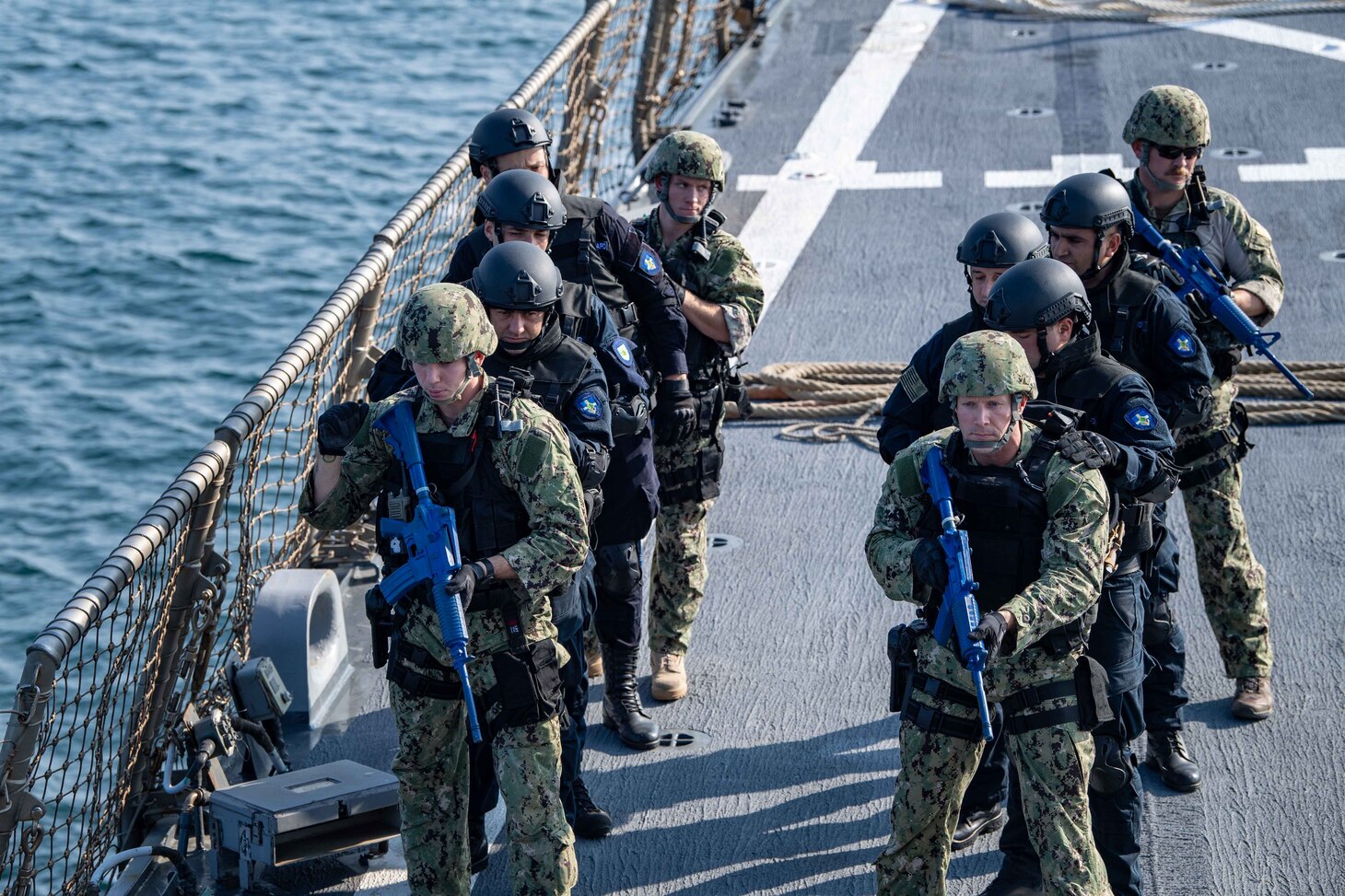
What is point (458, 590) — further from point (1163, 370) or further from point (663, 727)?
point (1163, 370)

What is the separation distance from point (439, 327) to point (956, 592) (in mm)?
1511

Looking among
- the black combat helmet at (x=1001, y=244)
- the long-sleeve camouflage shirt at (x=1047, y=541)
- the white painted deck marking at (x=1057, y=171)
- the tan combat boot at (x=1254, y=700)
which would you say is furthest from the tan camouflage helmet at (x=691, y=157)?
the white painted deck marking at (x=1057, y=171)

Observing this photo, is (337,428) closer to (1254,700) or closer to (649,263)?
(649,263)

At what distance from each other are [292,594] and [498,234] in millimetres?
1582

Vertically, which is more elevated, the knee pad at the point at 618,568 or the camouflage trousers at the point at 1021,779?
the camouflage trousers at the point at 1021,779

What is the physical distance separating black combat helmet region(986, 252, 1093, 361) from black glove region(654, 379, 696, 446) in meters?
1.45

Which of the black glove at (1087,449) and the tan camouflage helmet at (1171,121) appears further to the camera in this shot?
the tan camouflage helmet at (1171,121)

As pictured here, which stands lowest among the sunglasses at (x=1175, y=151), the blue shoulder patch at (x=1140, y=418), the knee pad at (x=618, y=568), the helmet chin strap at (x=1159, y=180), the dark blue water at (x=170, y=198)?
the dark blue water at (x=170, y=198)

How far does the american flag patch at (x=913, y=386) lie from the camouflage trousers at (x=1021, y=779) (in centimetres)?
90

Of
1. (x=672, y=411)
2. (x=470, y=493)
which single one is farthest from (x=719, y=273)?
(x=470, y=493)

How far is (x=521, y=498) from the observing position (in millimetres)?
4797

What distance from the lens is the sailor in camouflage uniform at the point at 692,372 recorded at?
628cm

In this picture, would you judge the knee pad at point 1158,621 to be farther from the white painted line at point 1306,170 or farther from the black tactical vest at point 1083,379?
the white painted line at point 1306,170

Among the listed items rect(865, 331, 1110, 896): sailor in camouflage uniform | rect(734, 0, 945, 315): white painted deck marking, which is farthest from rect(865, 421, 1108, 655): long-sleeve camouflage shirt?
rect(734, 0, 945, 315): white painted deck marking
